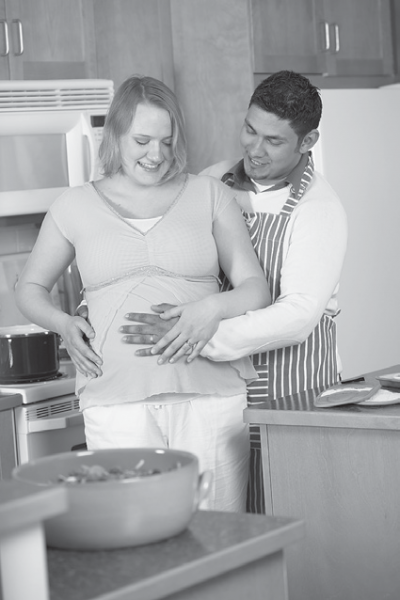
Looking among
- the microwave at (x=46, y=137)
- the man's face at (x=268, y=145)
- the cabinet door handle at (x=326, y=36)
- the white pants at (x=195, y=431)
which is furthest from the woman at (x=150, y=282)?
the cabinet door handle at (x=326, y=36)

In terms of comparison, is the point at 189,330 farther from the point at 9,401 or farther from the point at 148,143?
the point at 9,401

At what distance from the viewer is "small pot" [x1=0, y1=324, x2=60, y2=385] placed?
8.70 feet

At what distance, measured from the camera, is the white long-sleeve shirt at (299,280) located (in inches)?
78.9

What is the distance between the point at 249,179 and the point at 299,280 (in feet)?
1.07

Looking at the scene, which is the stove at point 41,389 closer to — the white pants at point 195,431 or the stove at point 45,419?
the stove at point 45,419

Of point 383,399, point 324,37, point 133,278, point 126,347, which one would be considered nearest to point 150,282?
point 133,278

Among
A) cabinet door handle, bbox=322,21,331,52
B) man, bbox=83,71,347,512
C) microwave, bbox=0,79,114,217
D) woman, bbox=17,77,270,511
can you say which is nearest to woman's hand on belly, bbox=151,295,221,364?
→ woman, bbox=17,77,270,511

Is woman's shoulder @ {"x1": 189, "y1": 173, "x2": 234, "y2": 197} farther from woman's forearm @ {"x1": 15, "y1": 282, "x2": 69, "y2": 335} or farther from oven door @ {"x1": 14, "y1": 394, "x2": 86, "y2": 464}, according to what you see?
oven door @ {"x1": 14, "y1": 394, "x2": 86, "y2": 464}

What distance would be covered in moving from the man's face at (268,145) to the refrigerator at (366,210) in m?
1.17

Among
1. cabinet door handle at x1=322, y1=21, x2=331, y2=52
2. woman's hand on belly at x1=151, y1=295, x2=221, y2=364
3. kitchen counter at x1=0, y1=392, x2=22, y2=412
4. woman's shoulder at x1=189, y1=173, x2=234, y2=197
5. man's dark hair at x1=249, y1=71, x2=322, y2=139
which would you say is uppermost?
cabinet door handle at x1=322, y1=21, x2=331, y2=52

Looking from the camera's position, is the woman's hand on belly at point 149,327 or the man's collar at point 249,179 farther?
the man's collar at point 249,179

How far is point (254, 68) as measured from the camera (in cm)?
345

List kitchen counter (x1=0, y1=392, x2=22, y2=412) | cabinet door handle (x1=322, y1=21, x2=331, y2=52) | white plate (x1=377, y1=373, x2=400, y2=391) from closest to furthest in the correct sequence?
1. white plate (x1=377, y1=373, x2=400, y2=391)
2. kitchen counter (x1=0, y1=392, x2=22, y2=412)
3. cabinet door handle (x1=322, y1=21, x2=331, y2=52)

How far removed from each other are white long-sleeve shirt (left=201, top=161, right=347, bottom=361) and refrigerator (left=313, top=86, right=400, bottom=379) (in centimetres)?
121
